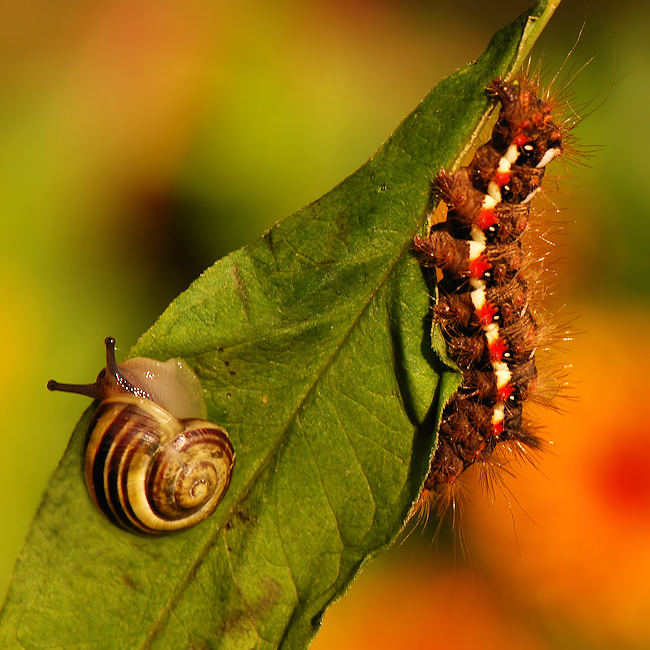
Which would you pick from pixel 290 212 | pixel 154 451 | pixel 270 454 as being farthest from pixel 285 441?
pixel 290 212

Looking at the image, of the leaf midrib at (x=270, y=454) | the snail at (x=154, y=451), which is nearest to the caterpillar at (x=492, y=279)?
the leaf midrib at (x=270, y=454)

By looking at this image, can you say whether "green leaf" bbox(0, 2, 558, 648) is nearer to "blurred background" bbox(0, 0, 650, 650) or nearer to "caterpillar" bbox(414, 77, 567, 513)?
"caterpillar" bbox(414, 77, 567, 513)

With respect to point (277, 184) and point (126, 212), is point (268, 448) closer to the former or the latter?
point (277, 184)

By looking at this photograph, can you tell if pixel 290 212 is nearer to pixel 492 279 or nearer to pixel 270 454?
pixel 492 279

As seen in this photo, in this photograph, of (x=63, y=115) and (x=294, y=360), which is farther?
(x=63, y=115)

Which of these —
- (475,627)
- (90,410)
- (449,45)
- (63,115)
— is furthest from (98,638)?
(449,45)

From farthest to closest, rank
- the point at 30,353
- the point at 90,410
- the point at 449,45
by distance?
the point at 449,45 < the point at 30,353 < the point at 90,410

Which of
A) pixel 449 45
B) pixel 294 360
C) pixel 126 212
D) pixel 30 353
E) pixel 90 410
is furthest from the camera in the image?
pixel 449 45
